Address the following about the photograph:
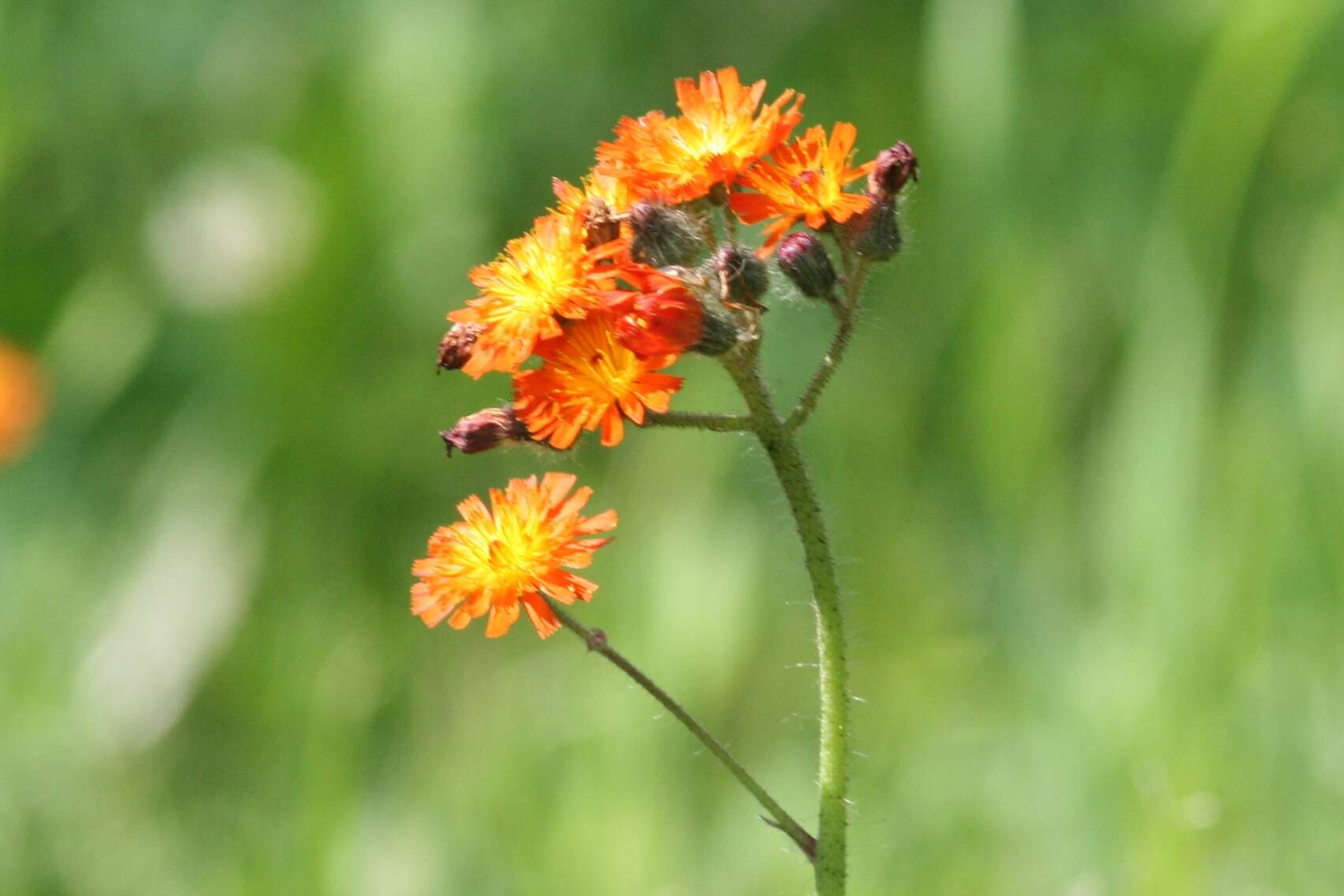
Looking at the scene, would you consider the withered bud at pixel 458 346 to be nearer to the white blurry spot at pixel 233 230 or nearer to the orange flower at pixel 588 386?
the orange flower at pixel 588 386

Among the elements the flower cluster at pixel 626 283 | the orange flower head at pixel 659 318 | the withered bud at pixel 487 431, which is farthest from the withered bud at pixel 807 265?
the withered bud at pixel 487 431

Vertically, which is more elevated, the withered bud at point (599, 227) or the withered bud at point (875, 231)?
the withered bud at point (875, 231)

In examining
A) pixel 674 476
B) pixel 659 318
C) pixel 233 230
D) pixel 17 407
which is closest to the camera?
pixel 659 318

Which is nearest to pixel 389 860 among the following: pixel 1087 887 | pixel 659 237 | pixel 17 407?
pixel 17 407

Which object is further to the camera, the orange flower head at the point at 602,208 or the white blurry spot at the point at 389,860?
the white blurry spot at the point at 389,860

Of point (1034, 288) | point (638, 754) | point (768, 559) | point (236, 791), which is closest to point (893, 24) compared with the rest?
point (1034, 288)

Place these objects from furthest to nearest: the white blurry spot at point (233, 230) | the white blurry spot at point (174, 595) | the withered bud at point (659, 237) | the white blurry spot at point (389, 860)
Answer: the white blurry spot at point (233, 230)
the white blurry spot at point (174, 595)
the white blurry spot at point (389, 860)
the withered bud at point (659, 237)

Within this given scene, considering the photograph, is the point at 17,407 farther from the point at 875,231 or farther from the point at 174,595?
the point at 875,231
